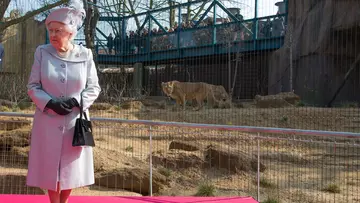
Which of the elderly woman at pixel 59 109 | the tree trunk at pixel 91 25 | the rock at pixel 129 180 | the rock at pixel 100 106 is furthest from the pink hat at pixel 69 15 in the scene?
the tree trunk at pixel 91 25

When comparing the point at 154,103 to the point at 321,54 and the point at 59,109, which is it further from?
the point at 59,109

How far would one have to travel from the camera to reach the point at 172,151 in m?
8.27

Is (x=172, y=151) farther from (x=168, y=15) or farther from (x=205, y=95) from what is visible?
(x=168, y=15)

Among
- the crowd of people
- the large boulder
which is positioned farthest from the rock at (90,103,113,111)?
the large boulder

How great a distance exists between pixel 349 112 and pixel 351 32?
4.48m

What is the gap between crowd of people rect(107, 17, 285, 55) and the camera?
14266 mm

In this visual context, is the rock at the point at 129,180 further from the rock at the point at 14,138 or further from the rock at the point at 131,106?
the rock at the point at 131,106

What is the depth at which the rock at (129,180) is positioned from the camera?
20.6ft

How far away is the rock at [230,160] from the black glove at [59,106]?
458 centimetres

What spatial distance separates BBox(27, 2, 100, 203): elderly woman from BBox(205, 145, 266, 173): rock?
170 inches

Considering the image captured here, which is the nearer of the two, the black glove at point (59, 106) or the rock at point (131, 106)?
the black glove at point (59, 106)

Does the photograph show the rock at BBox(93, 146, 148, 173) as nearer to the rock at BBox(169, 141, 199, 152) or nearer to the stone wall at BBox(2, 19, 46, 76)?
the rock at BBox(169, 141, 199, 152)

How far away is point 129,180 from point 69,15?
3359 millimetres

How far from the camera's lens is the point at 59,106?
3.22m
